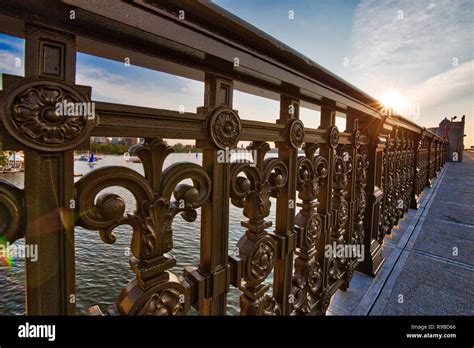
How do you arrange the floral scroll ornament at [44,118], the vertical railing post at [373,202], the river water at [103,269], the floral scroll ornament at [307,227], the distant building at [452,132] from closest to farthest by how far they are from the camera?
the floral scroll ornament at [44,118] < the floral scroll ornament at [307,227] < the vertical railing post at [373,202] < the river water at [103,269] < the distant building at [452,132]

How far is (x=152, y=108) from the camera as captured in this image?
3.14ft

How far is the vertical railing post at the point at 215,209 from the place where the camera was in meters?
1.18

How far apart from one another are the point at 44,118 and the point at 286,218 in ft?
4.82

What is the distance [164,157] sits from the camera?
3.41 feet

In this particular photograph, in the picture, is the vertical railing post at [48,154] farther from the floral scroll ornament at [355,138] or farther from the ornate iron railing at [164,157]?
the floral scroll ornament at [355,138]

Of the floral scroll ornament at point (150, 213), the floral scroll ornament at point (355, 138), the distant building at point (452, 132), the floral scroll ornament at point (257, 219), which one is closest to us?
the floral scroll ornament at point (150, 213)

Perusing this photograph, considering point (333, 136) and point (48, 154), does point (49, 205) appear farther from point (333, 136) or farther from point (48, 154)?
point (333, 136)

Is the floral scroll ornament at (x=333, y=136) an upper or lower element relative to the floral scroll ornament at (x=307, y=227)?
upper

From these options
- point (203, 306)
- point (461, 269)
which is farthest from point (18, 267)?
point (461, 269)

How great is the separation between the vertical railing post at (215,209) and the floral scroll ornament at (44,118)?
530mm

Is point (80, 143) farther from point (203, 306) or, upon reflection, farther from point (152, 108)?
point (203, 306)

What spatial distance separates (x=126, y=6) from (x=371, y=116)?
2.80 m

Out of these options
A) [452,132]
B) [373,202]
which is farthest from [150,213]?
[452,132]

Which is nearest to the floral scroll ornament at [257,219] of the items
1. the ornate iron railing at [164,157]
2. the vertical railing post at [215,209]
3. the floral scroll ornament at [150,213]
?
the ornate iron railing at [164,157]
